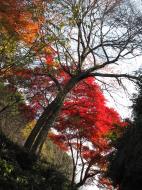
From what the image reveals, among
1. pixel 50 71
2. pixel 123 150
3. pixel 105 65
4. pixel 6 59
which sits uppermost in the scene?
pixel 105 65

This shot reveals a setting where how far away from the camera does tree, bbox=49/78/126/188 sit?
2762 cm

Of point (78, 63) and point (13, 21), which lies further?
point (78, 63)

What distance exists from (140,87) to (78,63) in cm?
672

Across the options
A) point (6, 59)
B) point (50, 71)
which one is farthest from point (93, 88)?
point (6, 59)

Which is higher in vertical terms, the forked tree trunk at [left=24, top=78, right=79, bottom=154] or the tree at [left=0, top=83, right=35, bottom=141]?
the tree at [left=0, top=83, right=35, bottom=141]

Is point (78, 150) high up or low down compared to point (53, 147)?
down

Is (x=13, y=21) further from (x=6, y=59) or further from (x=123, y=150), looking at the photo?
(x=123, y=150)

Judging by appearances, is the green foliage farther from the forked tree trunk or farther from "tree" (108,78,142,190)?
"tree" (108,78,142,190)

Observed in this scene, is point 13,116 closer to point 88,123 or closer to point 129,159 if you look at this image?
point 88,123

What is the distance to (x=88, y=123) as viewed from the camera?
90.8 ft

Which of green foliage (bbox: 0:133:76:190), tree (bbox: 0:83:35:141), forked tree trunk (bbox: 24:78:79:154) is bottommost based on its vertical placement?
green foliage (bbox: 0:133:76:190)

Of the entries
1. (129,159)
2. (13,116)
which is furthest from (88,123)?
(129,159)

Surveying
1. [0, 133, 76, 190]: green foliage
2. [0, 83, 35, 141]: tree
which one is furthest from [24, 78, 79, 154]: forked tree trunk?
[0, 83, 35, 141]: tree

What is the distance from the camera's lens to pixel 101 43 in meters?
23.7
